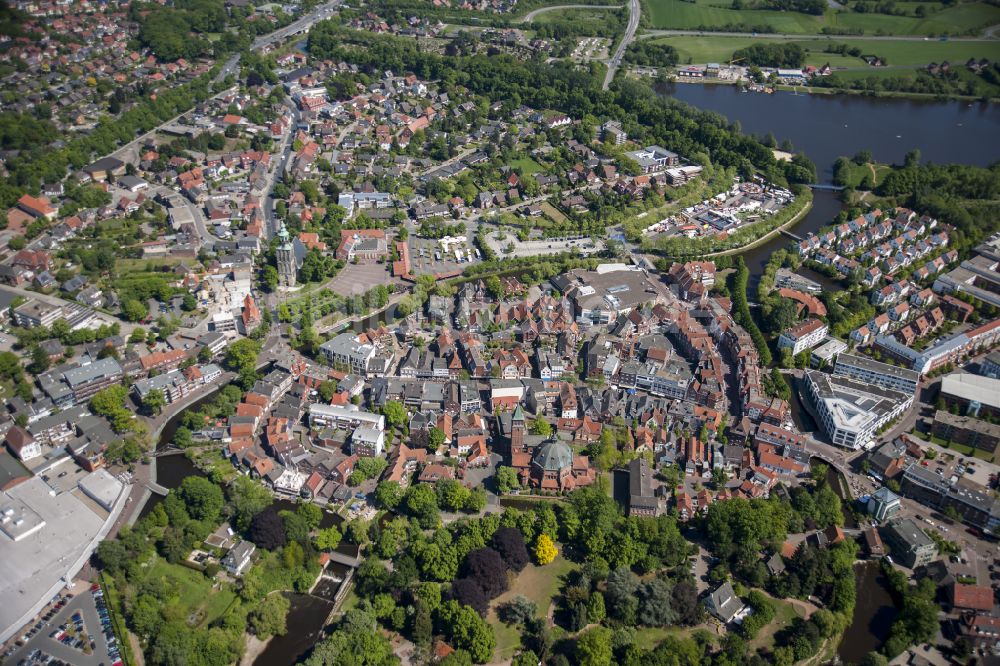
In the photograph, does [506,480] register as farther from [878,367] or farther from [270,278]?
[270,278]

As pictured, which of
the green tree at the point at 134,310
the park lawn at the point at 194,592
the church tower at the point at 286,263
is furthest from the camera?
the church tower at the point at 286,263

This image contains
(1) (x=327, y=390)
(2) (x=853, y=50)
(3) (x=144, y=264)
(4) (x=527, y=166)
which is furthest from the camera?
(2) (x=853, y=50)

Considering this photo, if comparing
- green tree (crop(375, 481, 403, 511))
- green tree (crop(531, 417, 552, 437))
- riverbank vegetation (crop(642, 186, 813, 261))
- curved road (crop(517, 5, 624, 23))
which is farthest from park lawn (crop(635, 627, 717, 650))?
curved road (crop(517, 5, 624, 23))

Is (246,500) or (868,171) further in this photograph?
(868,171)

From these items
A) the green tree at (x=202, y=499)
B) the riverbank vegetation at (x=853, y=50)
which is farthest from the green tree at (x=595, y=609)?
the riverbank vegetation at (x=853, y=50)

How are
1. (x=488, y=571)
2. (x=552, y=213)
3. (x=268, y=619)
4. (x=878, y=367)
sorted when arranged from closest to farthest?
(x=268, y=619) < (x=488, y=571) < (x=878, y=367) < (x=552, y=213)

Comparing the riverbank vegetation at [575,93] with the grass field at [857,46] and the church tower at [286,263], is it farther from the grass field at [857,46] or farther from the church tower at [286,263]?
the church tower at [286,263]

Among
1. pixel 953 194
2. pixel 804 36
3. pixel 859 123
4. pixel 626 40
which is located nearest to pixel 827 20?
pixel 804 36

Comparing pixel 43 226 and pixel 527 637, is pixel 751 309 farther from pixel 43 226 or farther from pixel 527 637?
pixel 43 226
